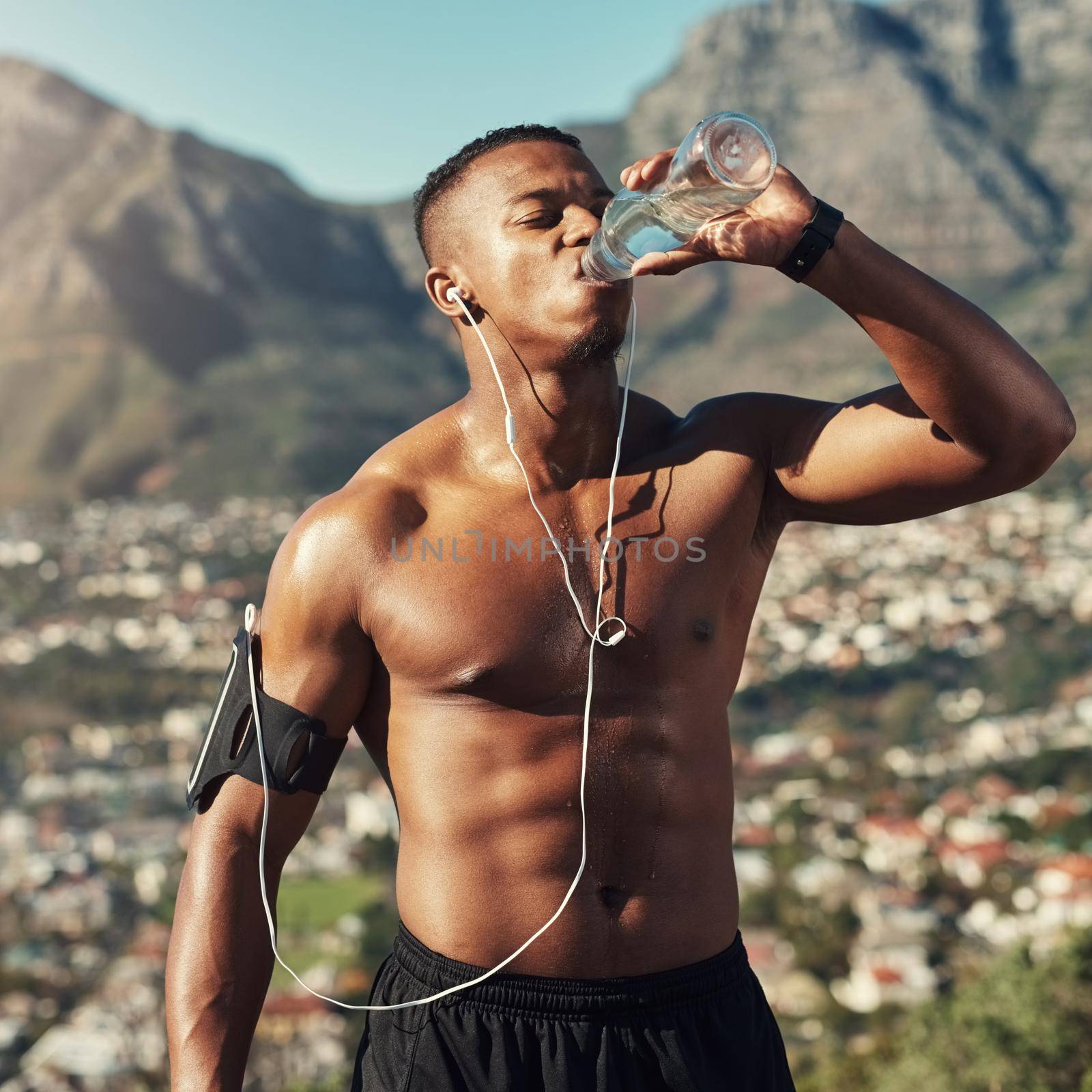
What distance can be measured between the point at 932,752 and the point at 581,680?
4789cm

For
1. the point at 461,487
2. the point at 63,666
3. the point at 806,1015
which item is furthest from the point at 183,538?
the point at 461,487

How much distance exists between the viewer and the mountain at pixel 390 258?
289ft

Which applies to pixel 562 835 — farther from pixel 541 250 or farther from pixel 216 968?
pixel 541 250

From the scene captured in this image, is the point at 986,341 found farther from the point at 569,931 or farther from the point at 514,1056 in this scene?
the point at 514,1056

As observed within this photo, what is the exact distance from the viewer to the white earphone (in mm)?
1850

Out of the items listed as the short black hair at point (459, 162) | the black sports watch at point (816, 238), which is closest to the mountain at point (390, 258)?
the short black hair at point (459, 162)

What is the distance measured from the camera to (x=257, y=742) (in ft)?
6.39

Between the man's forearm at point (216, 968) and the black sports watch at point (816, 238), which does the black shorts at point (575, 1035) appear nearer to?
the man's forearm at point (216, 968)

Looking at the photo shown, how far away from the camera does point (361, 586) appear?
189 cm

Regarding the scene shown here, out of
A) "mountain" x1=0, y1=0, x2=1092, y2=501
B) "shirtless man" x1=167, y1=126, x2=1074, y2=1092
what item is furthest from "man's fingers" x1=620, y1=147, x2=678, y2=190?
"mountain" x1=0, y1=0, x2=1092, y2=501

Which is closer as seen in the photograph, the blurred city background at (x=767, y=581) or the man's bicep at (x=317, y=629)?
the man's bicep at (x=317, y=629)

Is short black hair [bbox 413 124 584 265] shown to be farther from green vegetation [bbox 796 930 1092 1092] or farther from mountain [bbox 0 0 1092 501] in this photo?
mountain [bbox 0 0 1092 501]

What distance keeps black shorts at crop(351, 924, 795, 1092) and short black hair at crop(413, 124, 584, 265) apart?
118cm

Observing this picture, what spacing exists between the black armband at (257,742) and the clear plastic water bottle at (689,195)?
80 cm
